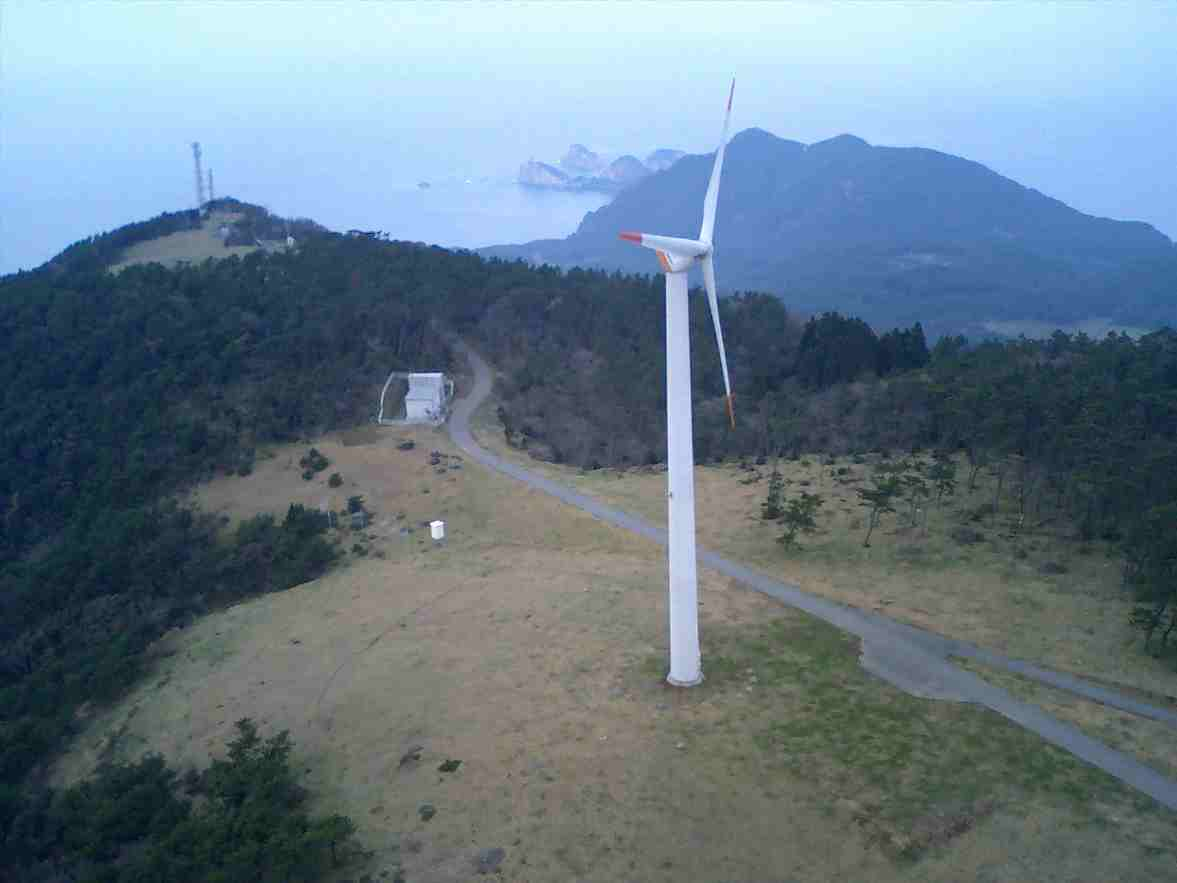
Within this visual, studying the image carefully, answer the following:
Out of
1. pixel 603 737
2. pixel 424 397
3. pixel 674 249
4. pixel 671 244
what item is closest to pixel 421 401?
pixel 424 397

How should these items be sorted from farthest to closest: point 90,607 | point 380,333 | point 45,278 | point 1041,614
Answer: point 45,278
point 380,333
point 90,607
point 1041,614

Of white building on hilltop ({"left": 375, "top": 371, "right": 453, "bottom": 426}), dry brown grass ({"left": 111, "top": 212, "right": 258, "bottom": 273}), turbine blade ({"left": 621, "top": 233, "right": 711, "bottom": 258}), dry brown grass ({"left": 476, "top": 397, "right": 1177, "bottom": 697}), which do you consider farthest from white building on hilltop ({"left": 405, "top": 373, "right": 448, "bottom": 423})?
turbine blade ({"left": 621, "top": 233, "right": 711, "bottom": 258})

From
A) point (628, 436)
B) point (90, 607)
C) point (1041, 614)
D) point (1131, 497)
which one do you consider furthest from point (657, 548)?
point (90, 607)

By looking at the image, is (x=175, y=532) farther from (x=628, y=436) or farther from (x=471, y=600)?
(x=628, y=436)

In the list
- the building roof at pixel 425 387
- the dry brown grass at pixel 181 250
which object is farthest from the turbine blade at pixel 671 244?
the dry brown grass at pixel 181 250

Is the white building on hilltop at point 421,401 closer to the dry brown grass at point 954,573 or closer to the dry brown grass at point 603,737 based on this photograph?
the dry brown grass at point 954,573

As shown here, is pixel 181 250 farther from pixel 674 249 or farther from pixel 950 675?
pixel 950 675

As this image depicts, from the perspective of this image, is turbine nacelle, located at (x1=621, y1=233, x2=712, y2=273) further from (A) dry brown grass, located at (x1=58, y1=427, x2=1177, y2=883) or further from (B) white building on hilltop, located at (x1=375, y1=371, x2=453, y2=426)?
(B) white building on hilltop, located at (x1=375, y1=371, x2=453, y2=426)
